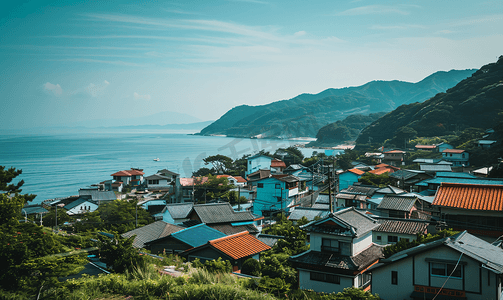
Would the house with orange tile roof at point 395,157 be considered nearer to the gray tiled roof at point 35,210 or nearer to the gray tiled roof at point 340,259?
the gray tiled roof at point 340,259

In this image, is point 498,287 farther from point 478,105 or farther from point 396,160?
point 478,105

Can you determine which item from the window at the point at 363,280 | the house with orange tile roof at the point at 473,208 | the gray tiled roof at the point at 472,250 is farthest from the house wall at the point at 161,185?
the gray tiled roof at the point at 472,250

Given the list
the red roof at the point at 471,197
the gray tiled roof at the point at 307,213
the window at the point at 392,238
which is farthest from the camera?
the gray tiled roof at the point at 307,213

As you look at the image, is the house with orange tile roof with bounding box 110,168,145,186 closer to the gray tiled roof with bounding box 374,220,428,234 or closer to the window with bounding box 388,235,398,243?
the gray tiled roof with bounding box 374,220,428,234

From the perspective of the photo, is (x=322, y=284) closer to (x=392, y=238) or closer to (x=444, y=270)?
(x=444, y=270)

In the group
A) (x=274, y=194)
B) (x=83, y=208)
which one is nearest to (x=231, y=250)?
(x=274, y=194)

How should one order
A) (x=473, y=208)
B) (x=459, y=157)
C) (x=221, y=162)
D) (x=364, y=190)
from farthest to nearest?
(x=221, y=162) → (x=459, y=157) → (x=364, y=190) → (x=473, y=208)
